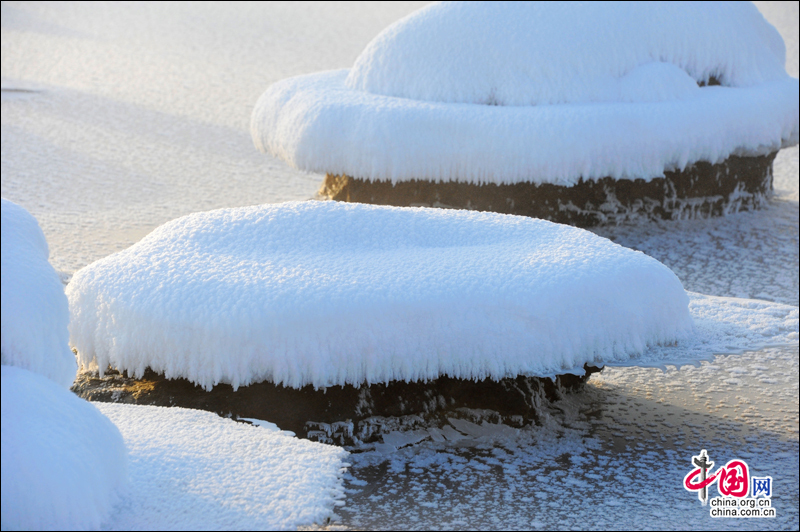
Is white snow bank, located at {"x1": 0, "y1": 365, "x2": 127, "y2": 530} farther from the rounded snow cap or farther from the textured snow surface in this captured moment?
the rounded snow cap

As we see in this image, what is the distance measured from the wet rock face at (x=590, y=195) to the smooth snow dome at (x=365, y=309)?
1719mm

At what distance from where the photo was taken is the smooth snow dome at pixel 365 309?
6.62 ft

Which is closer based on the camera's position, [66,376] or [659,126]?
[66,376]

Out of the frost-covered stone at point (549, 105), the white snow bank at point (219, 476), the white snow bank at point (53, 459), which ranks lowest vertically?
the white snow bank at point (219, 476)

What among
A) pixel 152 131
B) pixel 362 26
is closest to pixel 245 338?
pixel 152 131

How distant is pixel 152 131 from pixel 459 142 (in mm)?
3152

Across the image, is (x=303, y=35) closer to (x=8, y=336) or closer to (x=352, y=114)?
(x=352, y=114)

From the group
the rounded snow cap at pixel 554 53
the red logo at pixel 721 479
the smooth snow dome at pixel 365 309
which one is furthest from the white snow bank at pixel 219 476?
the rounded snow cap at pixel 554 53

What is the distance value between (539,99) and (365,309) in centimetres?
249

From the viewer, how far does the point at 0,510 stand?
137cm

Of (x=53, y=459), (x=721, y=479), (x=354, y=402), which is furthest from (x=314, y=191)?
(x=53, y=459)

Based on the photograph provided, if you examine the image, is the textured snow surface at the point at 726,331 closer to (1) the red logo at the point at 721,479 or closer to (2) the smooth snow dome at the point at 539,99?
(1) the red logo at the point at 721,479

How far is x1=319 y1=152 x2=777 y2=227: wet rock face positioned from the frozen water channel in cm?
10

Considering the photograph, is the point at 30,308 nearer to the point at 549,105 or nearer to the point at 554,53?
the point at 549,105
